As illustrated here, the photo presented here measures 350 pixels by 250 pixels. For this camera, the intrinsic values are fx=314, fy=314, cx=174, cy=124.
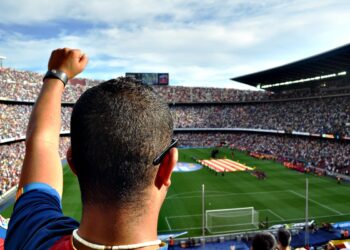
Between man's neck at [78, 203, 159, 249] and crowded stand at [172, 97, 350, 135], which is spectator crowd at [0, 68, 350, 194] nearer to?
crowded stand at [172, 97, 350, 135]

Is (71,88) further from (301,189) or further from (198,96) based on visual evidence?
(301,189)

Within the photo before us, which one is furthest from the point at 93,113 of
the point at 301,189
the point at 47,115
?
the point at 301,189

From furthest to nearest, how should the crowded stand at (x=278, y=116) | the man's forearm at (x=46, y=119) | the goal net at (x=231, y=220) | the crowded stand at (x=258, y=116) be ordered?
the crowded stand at (x=278, y=116), the crowded stand at (x=258, y=116), the goal net at (x=231, y=220), the man's forearm at (x=46, y=119)

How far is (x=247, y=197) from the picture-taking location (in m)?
A: 30.8

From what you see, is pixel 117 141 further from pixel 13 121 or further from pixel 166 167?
pixel 13 121

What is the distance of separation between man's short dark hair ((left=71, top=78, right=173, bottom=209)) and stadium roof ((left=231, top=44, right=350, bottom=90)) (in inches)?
1892

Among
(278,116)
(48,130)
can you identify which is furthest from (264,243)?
(278,116)

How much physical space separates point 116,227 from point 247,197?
31011 millimetres

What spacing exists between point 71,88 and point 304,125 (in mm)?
53403

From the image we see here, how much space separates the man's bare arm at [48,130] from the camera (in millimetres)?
1919

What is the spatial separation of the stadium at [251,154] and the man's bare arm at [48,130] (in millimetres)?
699

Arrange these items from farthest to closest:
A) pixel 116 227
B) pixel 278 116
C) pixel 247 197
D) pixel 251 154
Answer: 1. pixel 278 116
2. pixel 251 154
3. pixel 247 197
4. pixel 116 227

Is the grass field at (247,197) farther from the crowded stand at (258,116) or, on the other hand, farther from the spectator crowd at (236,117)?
the crowded stand at (258,116)

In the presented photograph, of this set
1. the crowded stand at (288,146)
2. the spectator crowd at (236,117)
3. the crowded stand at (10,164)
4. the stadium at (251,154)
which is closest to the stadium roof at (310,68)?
the stadium at (251,154)
